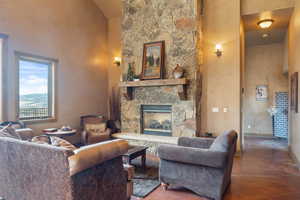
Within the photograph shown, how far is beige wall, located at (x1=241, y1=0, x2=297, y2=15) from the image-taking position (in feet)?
15.2

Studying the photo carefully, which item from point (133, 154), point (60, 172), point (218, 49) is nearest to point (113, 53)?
point (218, 49)

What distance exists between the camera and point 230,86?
499 centimetres

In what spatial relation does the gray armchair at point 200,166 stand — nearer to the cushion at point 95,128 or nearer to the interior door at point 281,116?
the cushion at point 95,128

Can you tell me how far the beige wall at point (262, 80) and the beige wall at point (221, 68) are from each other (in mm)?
3514

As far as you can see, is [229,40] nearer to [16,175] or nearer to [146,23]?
[146,23]

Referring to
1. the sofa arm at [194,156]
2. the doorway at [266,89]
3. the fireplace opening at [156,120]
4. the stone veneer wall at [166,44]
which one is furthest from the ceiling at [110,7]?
the sofa arm at [194,156]

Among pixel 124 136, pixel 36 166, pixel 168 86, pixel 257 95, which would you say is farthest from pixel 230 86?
pixel 36 166

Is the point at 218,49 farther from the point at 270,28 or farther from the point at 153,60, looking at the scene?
the point at 270,28

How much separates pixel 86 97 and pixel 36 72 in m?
1.69

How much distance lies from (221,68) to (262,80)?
12.9ft

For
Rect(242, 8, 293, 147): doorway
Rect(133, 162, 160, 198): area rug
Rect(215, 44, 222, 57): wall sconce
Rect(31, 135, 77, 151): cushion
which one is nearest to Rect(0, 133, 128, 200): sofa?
Rect(31, 135, 77, 151): cushion

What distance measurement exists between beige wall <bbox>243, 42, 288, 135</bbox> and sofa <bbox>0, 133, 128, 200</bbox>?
7184 millimetres

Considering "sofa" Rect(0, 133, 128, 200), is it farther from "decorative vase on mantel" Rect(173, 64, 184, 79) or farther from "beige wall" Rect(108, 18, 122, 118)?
"beige wall" Rect(108, 18, 122, 118)

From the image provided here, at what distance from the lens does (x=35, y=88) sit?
479cm
